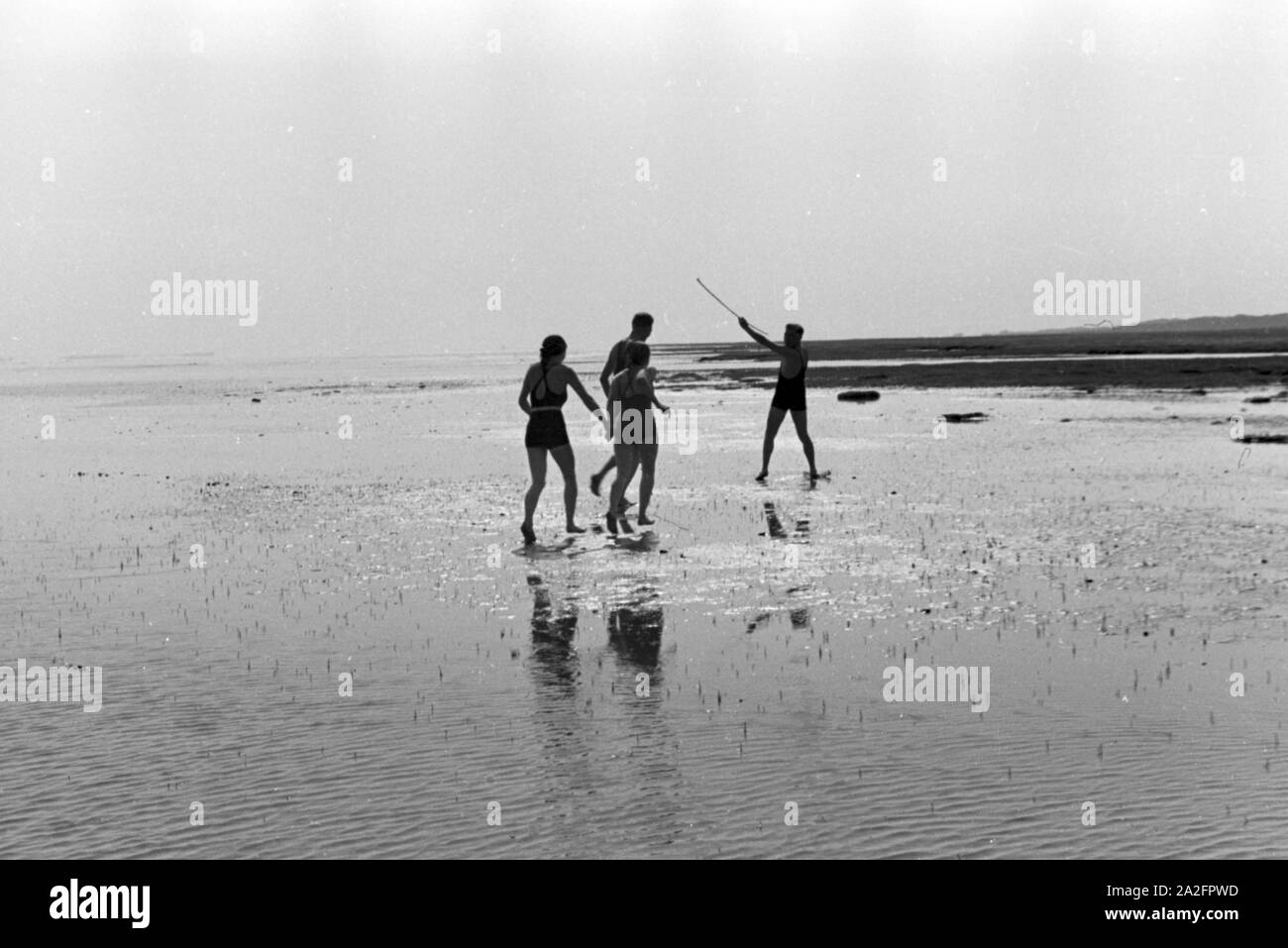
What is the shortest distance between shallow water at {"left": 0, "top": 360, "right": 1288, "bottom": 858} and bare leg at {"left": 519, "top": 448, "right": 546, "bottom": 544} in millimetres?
274

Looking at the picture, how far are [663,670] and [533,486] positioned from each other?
628 centimetres

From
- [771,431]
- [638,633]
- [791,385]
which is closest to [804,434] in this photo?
[771,431]

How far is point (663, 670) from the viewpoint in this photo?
8.68 m

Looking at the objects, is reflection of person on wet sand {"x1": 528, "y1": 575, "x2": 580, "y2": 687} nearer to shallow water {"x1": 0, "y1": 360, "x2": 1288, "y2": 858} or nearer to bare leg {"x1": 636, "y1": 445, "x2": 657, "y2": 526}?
shallow water {"x1": 0, "y1": 360, "x2": 1288, "y2": 858}

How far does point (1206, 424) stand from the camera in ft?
99.3

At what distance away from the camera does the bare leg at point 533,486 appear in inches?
567

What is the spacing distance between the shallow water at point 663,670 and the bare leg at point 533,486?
274 mm

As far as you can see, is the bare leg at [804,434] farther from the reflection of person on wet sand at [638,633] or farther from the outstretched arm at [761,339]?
the reflection of person on wet sand at [638,633]

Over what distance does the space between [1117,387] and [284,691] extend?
46902 millimetres

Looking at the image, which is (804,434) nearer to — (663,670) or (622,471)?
(622,471)

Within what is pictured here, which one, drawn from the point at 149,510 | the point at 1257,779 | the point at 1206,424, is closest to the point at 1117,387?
the point at 1206,424

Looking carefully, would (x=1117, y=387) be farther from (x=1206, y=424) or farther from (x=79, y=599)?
(x=79, y=599)

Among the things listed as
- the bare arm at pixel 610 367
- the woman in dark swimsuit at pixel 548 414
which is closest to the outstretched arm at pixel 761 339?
the bare arm at pixel 610 367

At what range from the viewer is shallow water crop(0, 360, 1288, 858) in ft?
19.7
